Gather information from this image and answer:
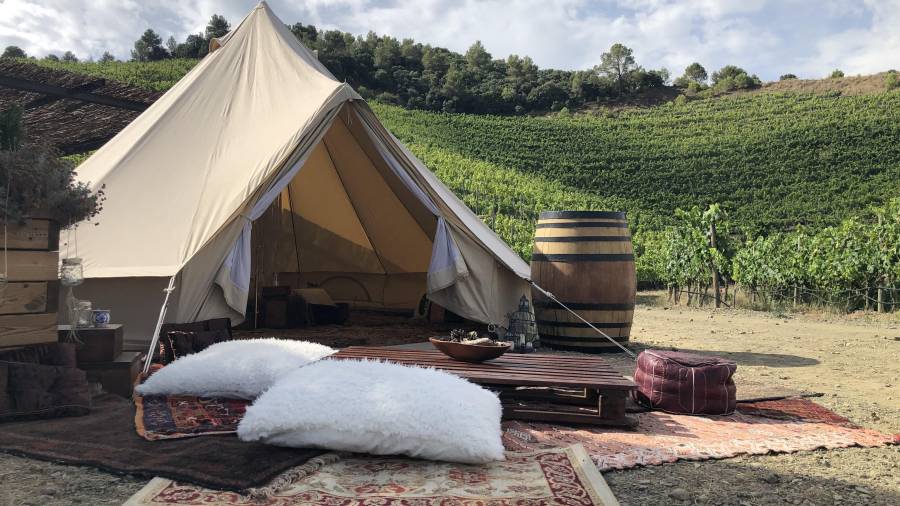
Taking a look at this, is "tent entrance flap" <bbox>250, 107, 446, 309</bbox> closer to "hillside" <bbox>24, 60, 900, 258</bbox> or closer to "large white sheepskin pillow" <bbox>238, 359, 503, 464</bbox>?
"large white sheepskin pillow" <bbox>238, 359, 503, 464</bbox>

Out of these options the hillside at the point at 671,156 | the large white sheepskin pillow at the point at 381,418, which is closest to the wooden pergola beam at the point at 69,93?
the large white sheepskin pillow at the point at 381,418

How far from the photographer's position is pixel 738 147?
101ft

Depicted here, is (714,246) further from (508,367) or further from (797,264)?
(508,367)

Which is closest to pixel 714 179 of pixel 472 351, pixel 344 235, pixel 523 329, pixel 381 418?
pixel 344 235

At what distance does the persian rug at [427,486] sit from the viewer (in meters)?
2.09

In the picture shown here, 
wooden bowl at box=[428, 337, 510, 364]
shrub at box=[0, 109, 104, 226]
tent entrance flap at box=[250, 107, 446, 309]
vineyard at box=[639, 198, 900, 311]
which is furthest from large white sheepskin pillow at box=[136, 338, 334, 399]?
vineyard at box=[639, 198, 900, 311]

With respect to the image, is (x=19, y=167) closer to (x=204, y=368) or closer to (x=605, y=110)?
(x=204, y=368)

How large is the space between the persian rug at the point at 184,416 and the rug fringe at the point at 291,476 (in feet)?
1.70

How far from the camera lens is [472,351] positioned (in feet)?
11.9

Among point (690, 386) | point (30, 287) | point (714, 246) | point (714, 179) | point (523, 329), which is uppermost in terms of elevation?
point (714, 179)

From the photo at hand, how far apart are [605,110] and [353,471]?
135 feet

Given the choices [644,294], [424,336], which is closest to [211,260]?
[424,336]

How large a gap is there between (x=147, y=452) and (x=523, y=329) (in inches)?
130

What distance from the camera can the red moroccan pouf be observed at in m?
3.48
